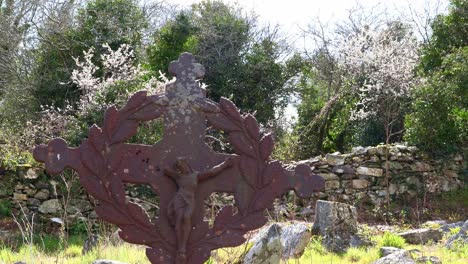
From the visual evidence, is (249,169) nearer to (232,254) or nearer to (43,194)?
(232,254)

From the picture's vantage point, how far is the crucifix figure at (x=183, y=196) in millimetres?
2865

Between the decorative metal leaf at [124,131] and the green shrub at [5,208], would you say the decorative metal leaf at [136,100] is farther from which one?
the green shrub at [5,208]

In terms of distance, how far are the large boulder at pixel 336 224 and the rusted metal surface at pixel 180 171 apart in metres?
3.71

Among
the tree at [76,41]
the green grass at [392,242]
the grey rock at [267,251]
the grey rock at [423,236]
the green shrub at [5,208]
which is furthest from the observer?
the tree at [76,41]

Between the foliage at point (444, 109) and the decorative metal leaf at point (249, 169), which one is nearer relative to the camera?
the decorative metal leaf at point (249, 169)

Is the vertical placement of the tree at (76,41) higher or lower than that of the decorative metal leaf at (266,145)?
higher

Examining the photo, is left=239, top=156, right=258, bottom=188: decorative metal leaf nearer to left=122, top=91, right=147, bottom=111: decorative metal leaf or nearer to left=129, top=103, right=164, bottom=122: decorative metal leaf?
left=129, top=103, right=164, bottom=122: decorative metal leaf

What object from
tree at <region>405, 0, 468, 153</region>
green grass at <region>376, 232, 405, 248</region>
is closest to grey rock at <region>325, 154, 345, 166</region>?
tree at <region>405, 0, 468, 153</region>

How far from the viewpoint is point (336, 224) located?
6750mm

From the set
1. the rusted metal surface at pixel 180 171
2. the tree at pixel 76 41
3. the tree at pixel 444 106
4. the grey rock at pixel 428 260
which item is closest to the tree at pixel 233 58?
the tree at pixel 76 41

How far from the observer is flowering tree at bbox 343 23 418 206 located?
543 inches

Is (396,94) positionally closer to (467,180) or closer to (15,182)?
(467,180)

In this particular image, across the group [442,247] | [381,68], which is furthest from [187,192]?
[381,68]

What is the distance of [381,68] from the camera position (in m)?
14.6
